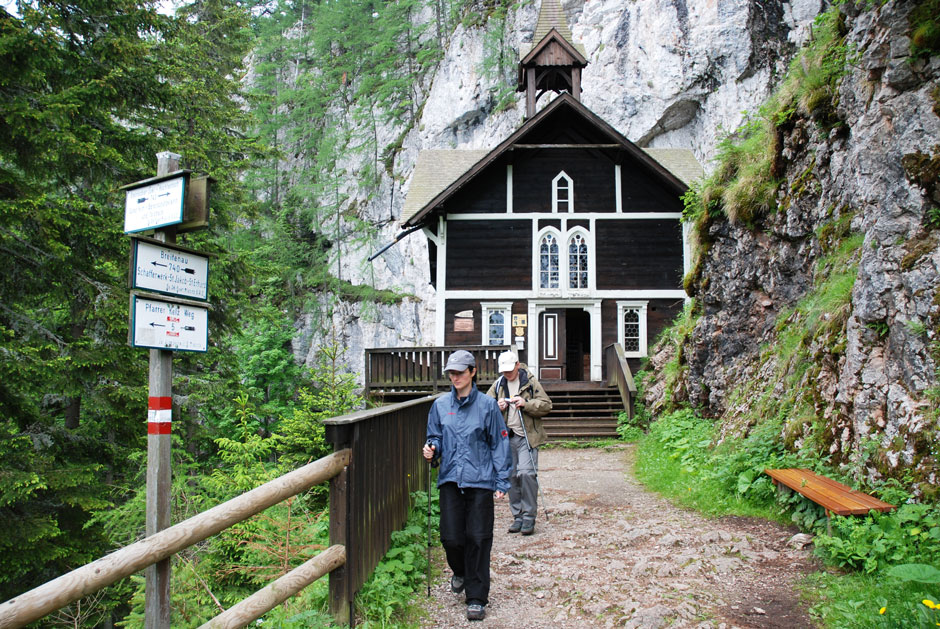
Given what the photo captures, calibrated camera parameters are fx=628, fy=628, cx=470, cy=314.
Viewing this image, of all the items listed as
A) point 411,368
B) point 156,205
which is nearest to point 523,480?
point 156,205

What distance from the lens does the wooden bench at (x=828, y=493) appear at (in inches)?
184

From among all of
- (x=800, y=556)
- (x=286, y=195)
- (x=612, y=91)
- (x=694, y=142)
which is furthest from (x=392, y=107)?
(x=800, y=556)

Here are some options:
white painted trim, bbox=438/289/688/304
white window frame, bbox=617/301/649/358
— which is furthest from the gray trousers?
white window frame, bbox=617/301/649/358

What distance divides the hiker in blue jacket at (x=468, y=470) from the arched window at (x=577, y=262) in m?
15.2

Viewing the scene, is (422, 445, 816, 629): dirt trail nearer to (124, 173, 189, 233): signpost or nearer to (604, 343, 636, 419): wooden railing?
(124, 173, 189, 233): signpost

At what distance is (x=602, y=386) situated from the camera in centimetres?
1712

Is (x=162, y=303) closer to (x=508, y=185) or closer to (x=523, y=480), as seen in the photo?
(x=523, y=480)

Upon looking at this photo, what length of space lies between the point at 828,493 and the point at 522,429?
9.08ft

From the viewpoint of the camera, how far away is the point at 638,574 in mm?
5086

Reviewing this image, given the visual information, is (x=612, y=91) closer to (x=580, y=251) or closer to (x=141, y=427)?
(x=580, y=251)

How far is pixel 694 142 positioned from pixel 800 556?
27.6m

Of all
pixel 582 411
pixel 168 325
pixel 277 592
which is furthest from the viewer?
pixel 582 411

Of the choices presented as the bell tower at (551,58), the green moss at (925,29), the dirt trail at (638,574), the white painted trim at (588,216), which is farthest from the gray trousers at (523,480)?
the bell tower at (551,58)

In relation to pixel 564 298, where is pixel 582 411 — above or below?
below
